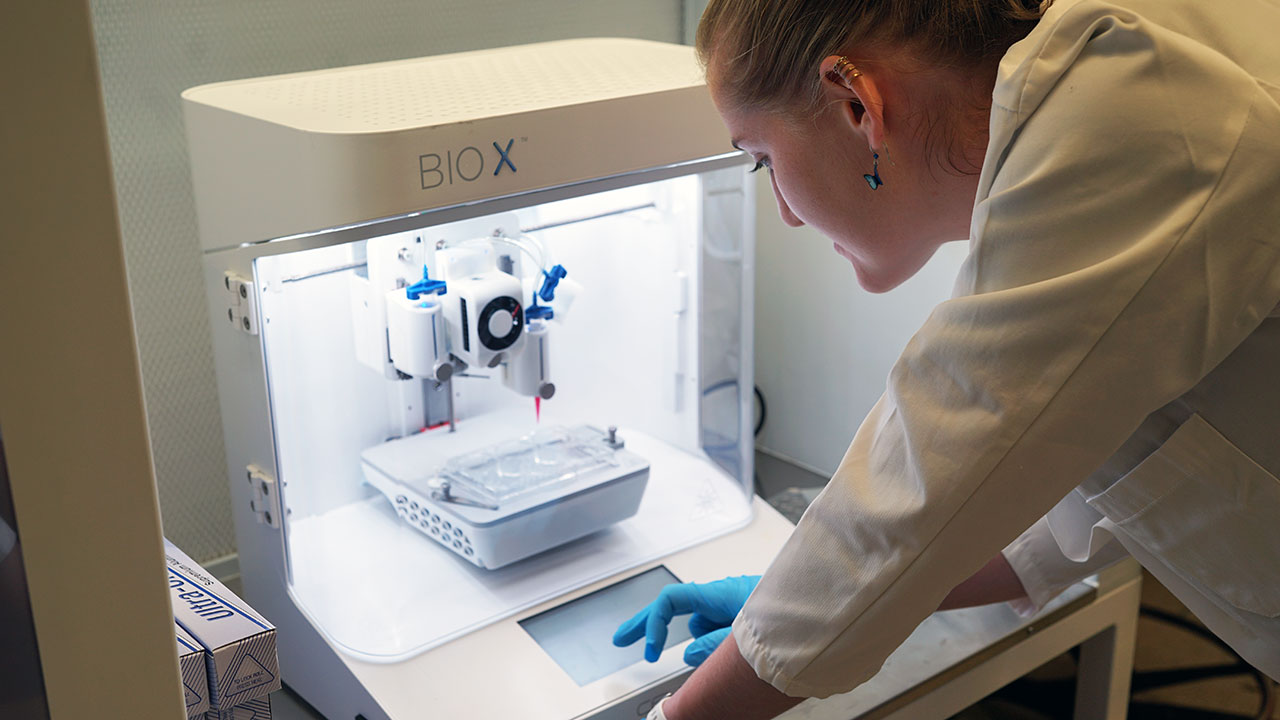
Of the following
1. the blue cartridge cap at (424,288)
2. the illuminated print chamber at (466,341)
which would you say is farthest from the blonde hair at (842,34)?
the blue cartridge cap at (424,288)

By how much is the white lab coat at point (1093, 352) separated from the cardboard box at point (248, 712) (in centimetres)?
36

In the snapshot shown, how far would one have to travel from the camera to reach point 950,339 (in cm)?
63

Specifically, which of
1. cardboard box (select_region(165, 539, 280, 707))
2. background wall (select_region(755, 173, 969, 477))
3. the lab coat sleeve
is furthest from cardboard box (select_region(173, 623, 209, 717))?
background wall (select_region(755, 173, 969, 477))

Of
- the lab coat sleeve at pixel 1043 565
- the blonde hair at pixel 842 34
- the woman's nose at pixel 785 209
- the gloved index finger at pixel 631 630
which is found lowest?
the gloved index finger at pixel 631 630

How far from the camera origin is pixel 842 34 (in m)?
0.69

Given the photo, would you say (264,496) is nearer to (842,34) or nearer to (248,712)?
(248,712)

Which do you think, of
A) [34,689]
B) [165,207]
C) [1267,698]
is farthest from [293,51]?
[1267,698]

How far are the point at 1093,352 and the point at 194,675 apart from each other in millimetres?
582

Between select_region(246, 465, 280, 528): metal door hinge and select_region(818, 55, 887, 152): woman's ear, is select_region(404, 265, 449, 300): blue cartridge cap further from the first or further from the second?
select_region(818, 55, 887, 152): woman's ear

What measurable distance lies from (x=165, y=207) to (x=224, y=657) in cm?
64

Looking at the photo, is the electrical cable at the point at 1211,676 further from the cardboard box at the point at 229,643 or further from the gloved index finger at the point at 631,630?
the cardboard box at the point at 229,643

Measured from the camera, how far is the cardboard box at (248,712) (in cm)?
73

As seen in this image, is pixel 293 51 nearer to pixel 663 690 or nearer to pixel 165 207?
pixel 165 207

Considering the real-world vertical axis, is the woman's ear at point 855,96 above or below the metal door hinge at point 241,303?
above
